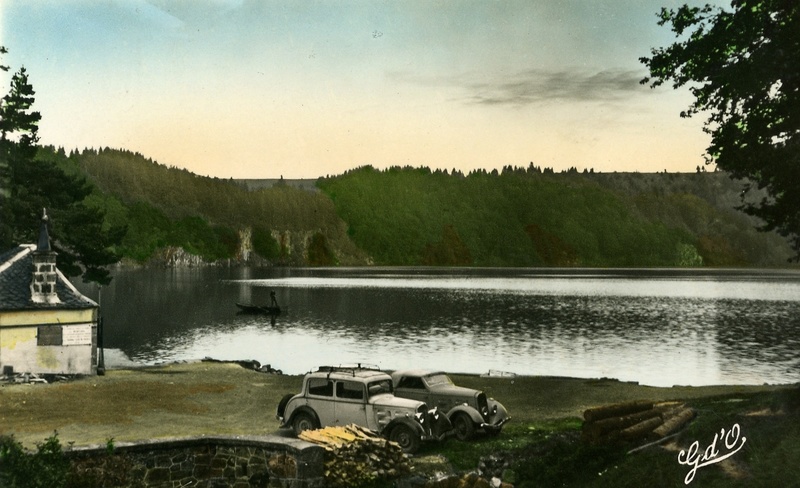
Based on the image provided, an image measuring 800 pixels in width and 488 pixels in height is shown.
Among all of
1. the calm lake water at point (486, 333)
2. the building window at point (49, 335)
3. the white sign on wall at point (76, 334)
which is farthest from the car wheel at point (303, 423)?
the calm lake water at point (486, 333)

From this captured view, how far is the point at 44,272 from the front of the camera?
23234mm

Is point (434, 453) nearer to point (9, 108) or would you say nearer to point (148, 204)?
point (9, 108)

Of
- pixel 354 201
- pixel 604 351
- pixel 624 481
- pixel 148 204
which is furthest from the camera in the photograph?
pixel 354 201

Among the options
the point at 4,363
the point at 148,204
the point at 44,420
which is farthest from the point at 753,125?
the point at 148,204

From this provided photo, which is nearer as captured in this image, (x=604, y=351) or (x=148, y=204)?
(x=604, y=351)

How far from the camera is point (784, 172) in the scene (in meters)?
16.8

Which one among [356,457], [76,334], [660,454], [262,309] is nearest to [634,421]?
[660,454]

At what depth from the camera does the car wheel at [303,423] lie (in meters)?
16.1

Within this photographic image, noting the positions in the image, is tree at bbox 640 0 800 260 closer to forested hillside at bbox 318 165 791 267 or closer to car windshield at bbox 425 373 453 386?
forested hillside at bbox 318 165 791 267

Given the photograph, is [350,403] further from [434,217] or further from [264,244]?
[264,244]

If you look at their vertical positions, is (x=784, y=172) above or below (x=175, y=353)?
above

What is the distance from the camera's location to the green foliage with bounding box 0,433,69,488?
12828 millimetres

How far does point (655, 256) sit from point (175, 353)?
115 ft

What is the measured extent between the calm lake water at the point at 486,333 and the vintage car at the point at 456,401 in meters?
16.7
